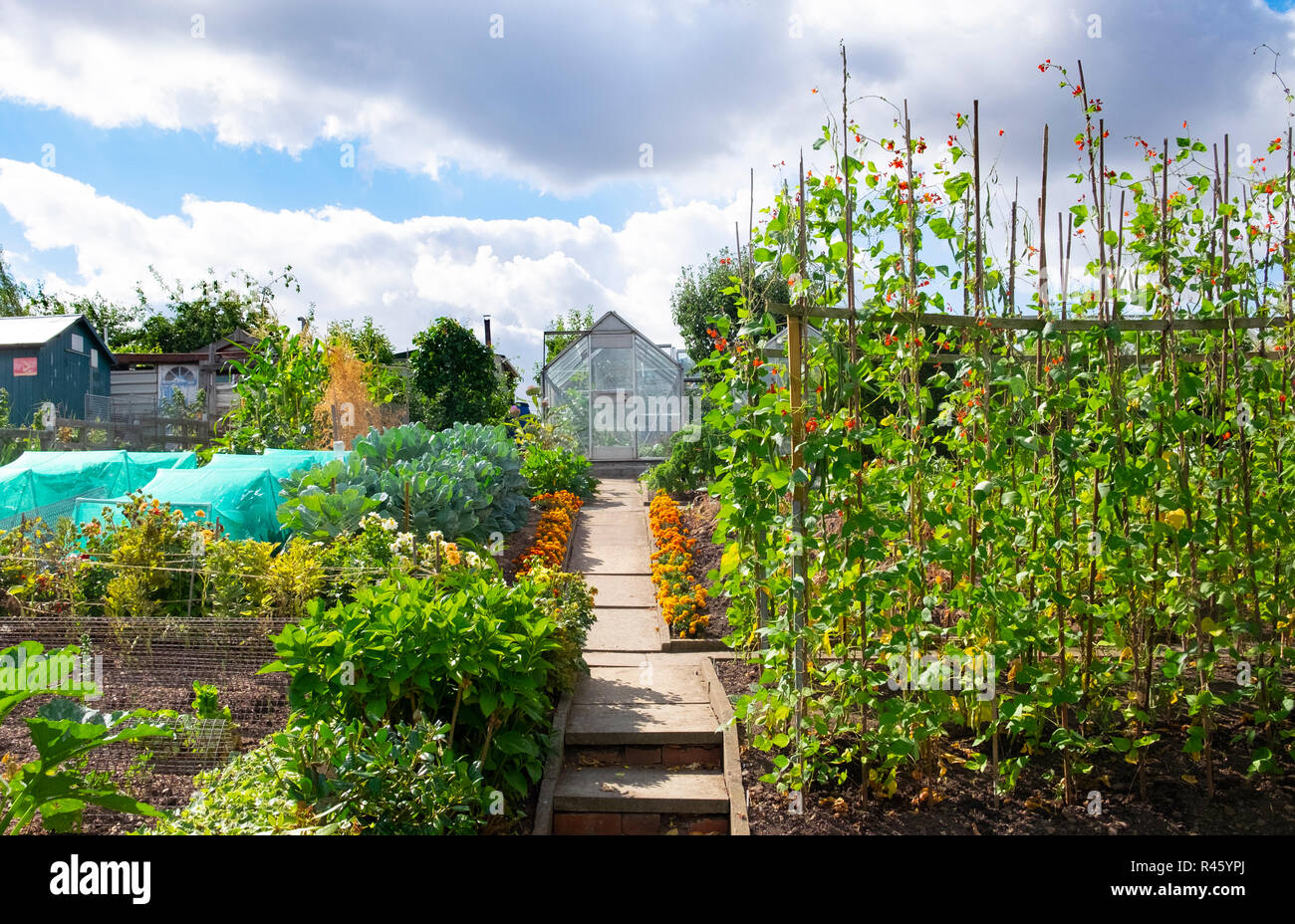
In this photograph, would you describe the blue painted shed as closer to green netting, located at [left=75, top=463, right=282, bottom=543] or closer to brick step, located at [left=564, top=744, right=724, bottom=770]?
green netting, located at [left=75, top=463, right=282, bottom=543]

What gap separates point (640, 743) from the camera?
4.43m

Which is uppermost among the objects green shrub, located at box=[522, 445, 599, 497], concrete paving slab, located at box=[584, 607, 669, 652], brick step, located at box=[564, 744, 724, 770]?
green shrub, located at box=[522, 445, 599, 497]

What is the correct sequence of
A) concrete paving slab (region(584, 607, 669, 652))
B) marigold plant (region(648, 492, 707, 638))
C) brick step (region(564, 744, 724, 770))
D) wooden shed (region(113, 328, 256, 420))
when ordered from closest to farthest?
brick step (region(564, 744, 724, 770)) → concrete paving slab (region(584, 607, 669, 652)) → marigold plant (region(648, 492, 707, 638)) → wooden shed (region(113, 328, 256, 420))

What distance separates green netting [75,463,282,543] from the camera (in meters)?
7.00

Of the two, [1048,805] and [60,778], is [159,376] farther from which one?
[1048,805]

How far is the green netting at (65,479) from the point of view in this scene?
7.82 metres

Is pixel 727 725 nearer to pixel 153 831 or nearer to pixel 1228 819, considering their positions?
pixel 1228 819

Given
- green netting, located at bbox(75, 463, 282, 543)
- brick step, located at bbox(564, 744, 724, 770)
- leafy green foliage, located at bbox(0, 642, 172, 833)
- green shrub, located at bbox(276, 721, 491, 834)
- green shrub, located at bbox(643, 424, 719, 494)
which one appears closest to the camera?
leafy green foliage, located at bbox(0, 642, 172, 833)

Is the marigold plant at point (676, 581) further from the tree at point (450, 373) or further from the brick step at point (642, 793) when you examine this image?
the tree at point (450, 373)

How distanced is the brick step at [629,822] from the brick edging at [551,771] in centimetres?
8

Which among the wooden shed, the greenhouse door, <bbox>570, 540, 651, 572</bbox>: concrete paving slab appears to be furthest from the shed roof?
<bbox>570, 540, 651, 572</bbox>: concrete paving slab

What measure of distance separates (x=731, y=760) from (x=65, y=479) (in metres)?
7.08

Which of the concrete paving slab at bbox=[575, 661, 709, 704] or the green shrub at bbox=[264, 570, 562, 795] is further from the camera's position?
the concrete paving slab at bbox=[575, 661, 709, 704]
